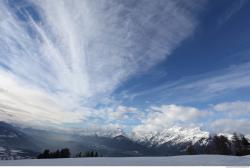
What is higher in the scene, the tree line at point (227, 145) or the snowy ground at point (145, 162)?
the tree line at point (227, 145)

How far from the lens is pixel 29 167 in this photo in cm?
632

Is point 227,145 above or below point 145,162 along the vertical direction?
above

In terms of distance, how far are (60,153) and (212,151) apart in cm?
4127

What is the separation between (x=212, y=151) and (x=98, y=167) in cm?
5298

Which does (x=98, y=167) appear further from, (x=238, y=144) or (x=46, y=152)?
(x=46, y=152)

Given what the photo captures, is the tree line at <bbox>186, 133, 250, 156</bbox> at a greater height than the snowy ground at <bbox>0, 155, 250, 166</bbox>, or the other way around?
the tree line at <bbox>186, 133, 250, 156</bbox>

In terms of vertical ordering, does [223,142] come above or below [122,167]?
above

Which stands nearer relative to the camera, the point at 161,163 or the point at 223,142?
the point at 161,163

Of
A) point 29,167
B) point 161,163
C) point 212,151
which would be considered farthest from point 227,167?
point 212,151

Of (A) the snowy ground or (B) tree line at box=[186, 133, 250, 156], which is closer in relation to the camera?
(A) the snowy ground

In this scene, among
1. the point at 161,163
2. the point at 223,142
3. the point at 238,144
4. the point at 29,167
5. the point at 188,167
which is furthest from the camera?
the point at 223,142

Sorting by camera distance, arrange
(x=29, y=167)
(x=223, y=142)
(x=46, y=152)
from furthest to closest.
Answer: (x=46, y=152)
(x=223, y=142)
(x=29, y=167)

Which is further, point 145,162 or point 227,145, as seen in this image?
point 227,145

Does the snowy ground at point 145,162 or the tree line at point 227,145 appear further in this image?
the tree line at point 227,145
